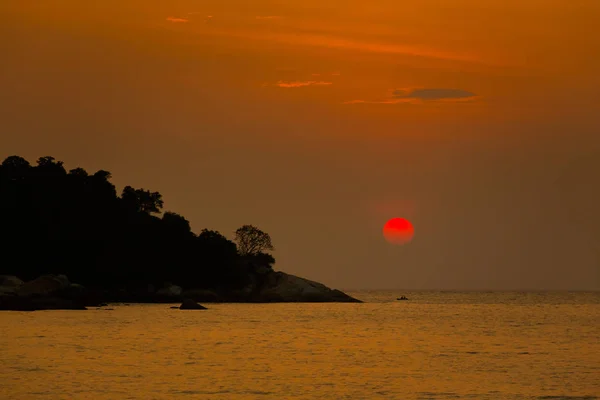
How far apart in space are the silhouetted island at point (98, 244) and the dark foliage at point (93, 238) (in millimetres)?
167

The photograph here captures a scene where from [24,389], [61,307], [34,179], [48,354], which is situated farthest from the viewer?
[34,179]

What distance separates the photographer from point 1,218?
522 feet

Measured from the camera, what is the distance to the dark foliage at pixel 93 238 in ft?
525

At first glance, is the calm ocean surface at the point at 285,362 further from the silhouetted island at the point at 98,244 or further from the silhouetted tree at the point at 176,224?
the silhouetted tree at the point at 176,224

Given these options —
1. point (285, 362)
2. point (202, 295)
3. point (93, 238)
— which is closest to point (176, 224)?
point (202, 295)

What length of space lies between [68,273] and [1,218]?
548 inches

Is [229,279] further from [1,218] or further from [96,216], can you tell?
[1,218]

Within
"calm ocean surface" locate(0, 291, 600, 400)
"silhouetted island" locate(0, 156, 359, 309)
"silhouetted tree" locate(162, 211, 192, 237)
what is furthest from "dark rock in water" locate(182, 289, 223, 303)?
"calm ocean surface" locate(0, 291, 600, 400)

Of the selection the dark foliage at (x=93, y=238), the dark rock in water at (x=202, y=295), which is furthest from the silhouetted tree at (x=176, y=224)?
the dark rock in water at (x=202, y=295)

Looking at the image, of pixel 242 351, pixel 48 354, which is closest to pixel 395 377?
pixel 242 351

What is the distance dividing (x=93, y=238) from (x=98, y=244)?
1753 mm

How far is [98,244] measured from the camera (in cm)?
16988

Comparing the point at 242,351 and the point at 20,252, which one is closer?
the point at 242,351

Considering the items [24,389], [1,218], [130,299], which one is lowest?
[24,389]
